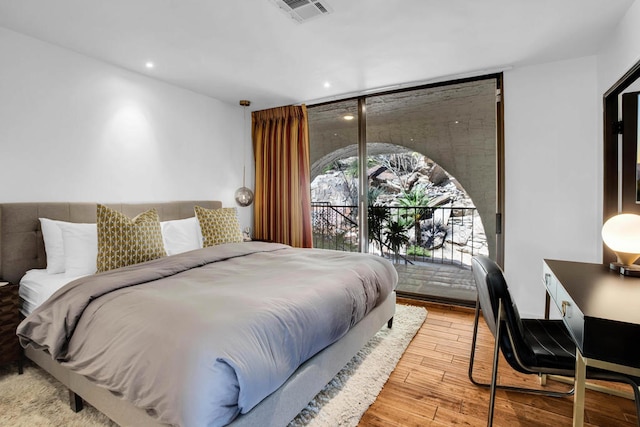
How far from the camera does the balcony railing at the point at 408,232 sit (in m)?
4.39

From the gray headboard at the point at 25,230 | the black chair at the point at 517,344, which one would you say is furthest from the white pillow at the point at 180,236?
the black chair at the point at 517,344

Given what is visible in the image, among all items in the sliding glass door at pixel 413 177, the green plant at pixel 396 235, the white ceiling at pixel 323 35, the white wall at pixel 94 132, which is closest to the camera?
the white ceiling at pixel 323 35

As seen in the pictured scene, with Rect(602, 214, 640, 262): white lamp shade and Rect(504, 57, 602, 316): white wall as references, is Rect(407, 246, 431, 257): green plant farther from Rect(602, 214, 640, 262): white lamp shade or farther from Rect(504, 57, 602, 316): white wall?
Rect(602, 214, 640, 262): white lamp shade

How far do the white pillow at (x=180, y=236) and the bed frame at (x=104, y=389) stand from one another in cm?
31

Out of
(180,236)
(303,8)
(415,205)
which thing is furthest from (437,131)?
(180,236)

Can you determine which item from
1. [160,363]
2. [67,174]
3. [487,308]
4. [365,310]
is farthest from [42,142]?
[487,308]

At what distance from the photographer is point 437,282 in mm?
4227

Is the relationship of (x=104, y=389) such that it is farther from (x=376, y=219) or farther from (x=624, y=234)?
(x=376, y=219)

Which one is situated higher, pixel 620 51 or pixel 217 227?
pixel 620 51

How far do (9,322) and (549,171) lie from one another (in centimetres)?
436

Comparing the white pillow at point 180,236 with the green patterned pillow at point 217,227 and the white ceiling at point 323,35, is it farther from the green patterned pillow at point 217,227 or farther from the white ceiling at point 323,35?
the white ceiling at point 323,35

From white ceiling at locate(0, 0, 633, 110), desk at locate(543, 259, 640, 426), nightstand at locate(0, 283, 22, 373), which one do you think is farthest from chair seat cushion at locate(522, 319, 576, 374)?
nightstand at locate(0, 283, 22, 373)

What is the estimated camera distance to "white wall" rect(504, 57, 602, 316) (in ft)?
9.36

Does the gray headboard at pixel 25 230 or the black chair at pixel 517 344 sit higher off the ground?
the gray headboard at pixel 25 230
